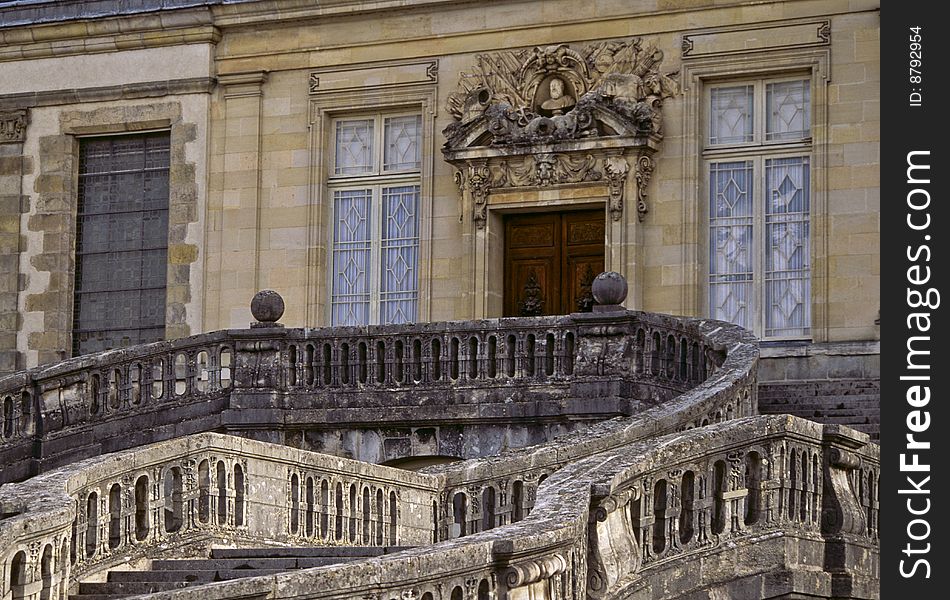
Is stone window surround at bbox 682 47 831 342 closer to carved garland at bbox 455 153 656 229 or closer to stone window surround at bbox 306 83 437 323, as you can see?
carved garland at bbox 455 153 656 229

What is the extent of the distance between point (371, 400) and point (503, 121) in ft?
14.6

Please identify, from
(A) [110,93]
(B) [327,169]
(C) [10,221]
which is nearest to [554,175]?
(B) [327,169]

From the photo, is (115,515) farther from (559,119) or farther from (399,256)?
(399,256)

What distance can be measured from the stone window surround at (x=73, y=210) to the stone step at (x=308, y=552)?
9739mm

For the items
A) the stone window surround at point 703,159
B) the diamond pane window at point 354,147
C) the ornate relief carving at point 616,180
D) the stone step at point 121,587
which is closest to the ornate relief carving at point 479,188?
the ornate relief carving at point 616,180

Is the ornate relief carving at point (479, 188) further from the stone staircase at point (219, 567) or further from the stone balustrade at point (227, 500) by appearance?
the stone staircase at point (219, 567)

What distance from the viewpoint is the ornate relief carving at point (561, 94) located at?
2009cm

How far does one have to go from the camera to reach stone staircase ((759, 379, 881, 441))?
1627cm

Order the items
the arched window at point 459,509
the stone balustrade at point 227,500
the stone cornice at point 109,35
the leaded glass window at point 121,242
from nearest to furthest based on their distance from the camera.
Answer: the stone balustrade at point 227,500
the arched window at point 459,509
the stone cornice at point 109,35
the leaded glass window at point 121,242

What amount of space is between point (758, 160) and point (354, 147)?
4346 millimetres

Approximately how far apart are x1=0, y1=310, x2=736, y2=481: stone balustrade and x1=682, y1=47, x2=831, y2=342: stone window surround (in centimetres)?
335

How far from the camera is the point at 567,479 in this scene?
10953mm

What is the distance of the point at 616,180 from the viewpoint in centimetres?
2009
